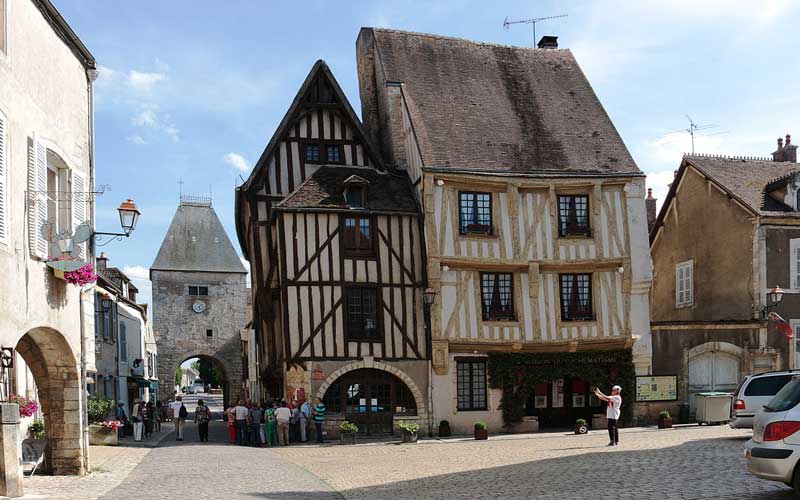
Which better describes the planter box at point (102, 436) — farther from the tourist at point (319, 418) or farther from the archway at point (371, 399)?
the archway at point (371, 399)

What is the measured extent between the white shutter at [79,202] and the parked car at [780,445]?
938 centimetres

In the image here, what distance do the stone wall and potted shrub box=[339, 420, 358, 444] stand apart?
2038 cm

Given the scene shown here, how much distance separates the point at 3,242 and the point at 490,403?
14.0 metres

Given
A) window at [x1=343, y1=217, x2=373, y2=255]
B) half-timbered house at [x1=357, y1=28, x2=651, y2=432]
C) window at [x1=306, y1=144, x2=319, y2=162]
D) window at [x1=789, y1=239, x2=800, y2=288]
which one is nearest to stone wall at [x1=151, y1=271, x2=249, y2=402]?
window at [x1=306, y1=144, x2=319, y2=162]

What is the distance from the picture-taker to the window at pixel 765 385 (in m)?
15.4

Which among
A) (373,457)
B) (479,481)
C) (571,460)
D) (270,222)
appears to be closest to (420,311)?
(270,222)

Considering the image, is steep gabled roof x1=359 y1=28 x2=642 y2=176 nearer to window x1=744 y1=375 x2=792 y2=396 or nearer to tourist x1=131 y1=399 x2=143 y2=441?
window x1=744 y1=375 x2=792 y2=396

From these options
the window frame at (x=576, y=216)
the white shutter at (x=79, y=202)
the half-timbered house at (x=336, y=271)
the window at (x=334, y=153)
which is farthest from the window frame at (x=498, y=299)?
the white shutter at (x=79, y=202)

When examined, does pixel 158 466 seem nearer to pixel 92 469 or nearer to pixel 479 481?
pixel 92 469

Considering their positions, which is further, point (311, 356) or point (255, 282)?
point (255, 282)

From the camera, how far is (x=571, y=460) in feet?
43.8

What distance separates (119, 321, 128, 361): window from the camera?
29.7 m

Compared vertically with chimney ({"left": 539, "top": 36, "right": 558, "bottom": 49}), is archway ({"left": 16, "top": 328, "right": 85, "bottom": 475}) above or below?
below

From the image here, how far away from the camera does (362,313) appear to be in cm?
2106
